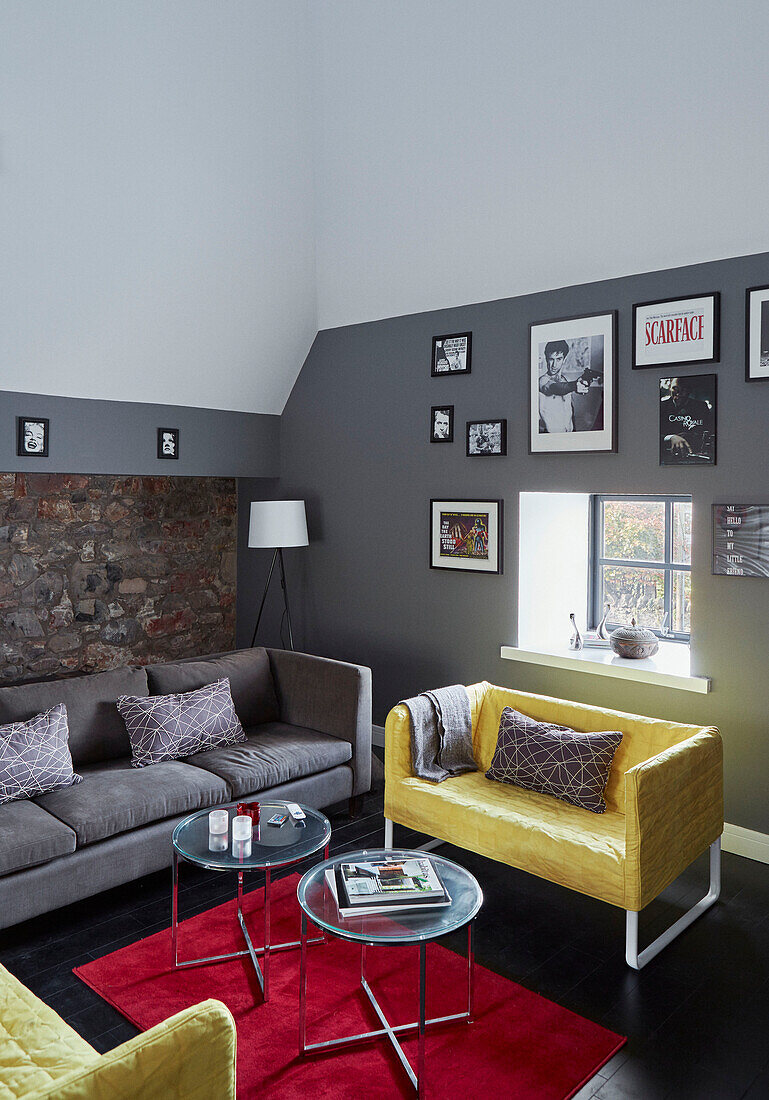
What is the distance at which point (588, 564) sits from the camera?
4.79m

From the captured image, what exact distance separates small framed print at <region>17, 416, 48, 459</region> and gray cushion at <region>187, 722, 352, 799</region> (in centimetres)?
190

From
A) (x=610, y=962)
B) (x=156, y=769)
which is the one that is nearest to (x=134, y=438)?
(x=156, y=769)

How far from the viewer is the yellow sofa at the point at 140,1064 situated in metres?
1.42

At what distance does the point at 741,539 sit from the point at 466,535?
1526mm

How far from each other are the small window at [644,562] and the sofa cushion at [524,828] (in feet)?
4.70

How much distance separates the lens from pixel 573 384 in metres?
4.18

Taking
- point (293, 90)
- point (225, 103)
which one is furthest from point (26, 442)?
point (293, 90)

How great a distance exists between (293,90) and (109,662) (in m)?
3.63

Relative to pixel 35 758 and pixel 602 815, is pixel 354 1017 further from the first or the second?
pixel 35 758

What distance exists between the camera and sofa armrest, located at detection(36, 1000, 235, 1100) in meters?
1.41

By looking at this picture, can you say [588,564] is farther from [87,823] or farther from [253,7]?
[253,7]

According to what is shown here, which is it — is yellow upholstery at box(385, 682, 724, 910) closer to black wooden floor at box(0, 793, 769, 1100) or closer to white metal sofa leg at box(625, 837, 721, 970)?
white metal sofa leg at box(625, 837, 721, 970)

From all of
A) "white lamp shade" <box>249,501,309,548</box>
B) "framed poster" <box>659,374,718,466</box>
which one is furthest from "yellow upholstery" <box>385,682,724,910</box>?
"white lamp shade" <box>249,501,309,548</box>

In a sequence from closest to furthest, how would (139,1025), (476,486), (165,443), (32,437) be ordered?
(139,1025) < (32,437) < (476,486) < (165,443)
